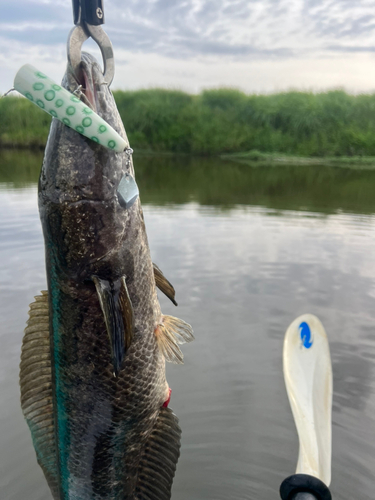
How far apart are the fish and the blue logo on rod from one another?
62.1 inches

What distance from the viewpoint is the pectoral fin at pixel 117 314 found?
68.2 inches

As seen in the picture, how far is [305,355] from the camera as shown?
10.9 feet

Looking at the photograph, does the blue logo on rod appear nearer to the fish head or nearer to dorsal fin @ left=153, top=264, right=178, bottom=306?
dorsal fin @ left=153, top=264, right=178, bottom=306

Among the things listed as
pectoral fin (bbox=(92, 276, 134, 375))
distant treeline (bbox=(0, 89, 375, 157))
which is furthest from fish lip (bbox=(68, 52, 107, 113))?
distant treeline (bbox=(0, 89, 375, 157))

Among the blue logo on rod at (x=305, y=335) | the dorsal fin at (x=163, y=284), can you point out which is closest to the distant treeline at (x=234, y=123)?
the blue logo on rod at (x=305, y=335)

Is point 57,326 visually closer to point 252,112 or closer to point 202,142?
point 202,142

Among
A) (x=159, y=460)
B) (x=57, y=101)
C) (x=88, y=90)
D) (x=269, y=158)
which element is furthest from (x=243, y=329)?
(x=269, y=158)

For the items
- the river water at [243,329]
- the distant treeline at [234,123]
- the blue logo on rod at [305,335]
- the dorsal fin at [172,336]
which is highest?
the distant treeline at [234,123]

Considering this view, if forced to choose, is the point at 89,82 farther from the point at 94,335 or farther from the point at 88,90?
the point at 94,335

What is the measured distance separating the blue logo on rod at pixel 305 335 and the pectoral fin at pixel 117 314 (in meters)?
1.94

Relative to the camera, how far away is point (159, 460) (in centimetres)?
212

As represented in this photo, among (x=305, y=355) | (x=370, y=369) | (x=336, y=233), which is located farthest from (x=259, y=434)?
(x=336, y=233)

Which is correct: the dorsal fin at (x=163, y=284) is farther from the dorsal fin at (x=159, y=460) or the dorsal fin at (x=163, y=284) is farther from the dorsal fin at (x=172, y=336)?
the dorsal fin at (x=159, y=460)

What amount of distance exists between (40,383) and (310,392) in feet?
6.64
